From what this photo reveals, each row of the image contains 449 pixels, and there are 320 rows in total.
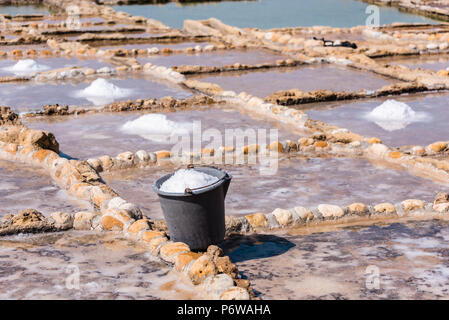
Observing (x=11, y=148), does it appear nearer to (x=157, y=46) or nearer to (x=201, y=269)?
(x=201, y=269)

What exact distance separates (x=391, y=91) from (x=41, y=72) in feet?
24.5

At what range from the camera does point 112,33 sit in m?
22.2

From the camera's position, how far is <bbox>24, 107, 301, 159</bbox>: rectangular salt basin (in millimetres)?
9070

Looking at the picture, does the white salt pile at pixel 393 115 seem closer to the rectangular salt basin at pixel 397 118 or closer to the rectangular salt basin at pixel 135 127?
Result: the rectangular salt basin at pixel 397 118

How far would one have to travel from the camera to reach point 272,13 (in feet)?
108

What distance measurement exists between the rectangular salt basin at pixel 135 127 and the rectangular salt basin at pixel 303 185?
1.10 meters

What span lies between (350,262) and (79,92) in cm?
871

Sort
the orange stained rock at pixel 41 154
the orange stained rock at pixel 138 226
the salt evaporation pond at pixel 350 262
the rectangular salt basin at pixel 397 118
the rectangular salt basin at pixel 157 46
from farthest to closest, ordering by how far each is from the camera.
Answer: the rectangular salt basin at pixel 157 46, the rectangular salt basin at pixel 397 118, the orange stained rock at pixel 41 154, the orange stained rock at pixel 138 226, the salt evaporation pond at pixel 350 262

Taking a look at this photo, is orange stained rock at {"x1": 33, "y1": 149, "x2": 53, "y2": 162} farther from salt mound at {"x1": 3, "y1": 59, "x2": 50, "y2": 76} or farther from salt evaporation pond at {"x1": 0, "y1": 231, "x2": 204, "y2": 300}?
salt mound at {"x1": 3, "y1": 59, "x2": 50, "y2": 76}

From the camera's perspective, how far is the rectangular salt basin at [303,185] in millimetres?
6918

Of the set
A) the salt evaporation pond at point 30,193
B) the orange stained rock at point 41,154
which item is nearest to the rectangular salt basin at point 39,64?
the orange stained rock at point 41,154

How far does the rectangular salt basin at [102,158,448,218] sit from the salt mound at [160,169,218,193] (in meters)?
1.40

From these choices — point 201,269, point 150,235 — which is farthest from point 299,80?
point 201,269
